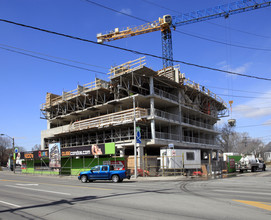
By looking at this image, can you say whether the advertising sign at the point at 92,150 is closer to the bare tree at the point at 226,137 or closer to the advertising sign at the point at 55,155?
the advertising sign at the point at 55,155

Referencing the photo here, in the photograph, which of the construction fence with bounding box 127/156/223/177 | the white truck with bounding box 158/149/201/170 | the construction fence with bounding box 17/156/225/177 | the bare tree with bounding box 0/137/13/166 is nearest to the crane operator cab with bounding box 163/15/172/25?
the construction fence with bounding box 17/156/225/177

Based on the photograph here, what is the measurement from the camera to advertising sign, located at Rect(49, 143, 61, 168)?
116ft

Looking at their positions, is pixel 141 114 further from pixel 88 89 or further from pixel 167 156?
pixel 88 89

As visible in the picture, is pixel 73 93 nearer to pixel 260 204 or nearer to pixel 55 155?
pixel 55 155

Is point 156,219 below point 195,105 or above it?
below

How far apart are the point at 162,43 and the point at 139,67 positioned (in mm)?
32739

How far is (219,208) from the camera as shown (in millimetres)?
8484

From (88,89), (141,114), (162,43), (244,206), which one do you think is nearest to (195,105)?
(141,114)

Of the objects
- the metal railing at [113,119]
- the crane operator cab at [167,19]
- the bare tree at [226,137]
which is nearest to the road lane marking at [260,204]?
the metal railing at [113,119]

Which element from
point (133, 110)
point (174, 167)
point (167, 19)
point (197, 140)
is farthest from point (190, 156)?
point (167, 19)

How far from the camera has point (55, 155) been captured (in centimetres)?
3578

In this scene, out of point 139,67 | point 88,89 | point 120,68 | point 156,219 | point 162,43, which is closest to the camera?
point 156,219

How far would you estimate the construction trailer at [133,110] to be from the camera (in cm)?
3772

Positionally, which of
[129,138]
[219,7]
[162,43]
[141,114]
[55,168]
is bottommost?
[55,168]
